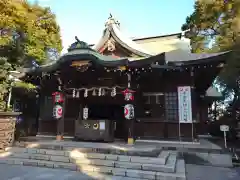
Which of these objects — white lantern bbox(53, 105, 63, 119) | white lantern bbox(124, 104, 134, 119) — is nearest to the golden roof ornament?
white lantern bbox(53, 105, 63, 119)

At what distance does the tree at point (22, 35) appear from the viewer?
964 centimetres

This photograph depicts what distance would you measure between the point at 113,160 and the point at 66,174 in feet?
5.18

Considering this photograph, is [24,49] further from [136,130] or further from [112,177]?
[112,177]

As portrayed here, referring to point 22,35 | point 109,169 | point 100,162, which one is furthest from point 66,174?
point 22,35

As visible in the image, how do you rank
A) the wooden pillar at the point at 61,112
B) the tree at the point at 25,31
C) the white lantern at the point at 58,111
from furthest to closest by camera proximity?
the tree at the point at 25,31
the white lantern at the point at 58,111
the wooden pillar at the point at 61,112

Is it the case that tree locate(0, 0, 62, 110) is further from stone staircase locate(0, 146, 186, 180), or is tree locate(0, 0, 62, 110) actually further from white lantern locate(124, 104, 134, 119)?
white lantern locate(124, 104, 134, 119)

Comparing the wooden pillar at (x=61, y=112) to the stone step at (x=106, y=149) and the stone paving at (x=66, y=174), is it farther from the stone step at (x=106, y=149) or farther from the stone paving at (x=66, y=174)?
the stone paving at (x=66, y=174)

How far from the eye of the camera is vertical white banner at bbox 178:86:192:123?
26.6 ft

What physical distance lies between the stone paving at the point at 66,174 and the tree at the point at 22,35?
458cm

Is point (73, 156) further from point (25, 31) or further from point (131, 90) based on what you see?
point (25, 31)

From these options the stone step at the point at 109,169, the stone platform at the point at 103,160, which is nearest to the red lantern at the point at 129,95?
the stone platform at the point at 103,160

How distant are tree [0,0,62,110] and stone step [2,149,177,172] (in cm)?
423

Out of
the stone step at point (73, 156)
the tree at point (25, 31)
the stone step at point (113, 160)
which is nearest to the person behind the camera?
the stone step at point (113, 160)

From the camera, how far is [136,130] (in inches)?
360
